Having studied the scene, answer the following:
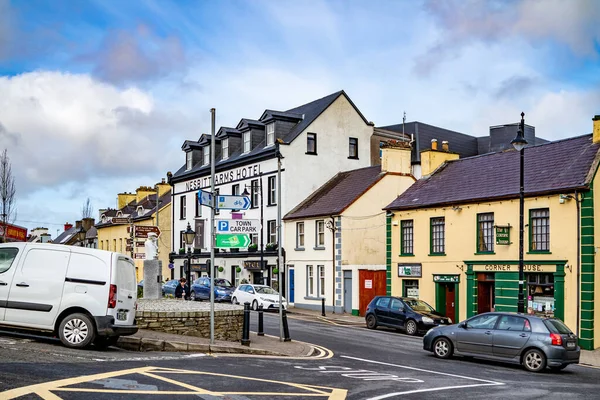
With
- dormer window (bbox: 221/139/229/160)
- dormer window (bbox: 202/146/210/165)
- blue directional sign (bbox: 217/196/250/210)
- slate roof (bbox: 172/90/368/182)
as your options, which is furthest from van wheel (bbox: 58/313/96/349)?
dormer window (bbox: 202/146/210/165)

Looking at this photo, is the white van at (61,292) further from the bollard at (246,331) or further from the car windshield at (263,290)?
the car windshield at (263,290)

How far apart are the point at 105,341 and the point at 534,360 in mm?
10653

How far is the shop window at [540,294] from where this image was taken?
90.6 ft

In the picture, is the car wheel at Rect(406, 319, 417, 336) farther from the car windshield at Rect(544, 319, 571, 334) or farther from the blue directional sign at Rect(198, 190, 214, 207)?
the blue directional sign at Rect(198, 190, 214, 207)

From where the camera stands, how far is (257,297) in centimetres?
3856

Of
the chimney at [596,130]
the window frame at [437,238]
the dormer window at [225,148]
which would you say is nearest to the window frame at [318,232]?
the window frame at [437,238]

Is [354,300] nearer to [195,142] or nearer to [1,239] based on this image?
[1,239]

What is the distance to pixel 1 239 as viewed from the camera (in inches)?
1316

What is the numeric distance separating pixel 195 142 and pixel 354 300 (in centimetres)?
2457

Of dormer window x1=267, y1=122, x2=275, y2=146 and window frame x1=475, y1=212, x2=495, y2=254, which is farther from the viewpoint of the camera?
dormer window x1=267, y1=122, x2=275, y2=146

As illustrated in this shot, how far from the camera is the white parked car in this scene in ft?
126

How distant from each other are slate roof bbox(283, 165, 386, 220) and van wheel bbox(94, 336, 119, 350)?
81.3ft

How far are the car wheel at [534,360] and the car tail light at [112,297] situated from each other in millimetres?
10517

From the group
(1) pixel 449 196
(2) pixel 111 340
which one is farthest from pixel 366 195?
(2) pixel 111 340
